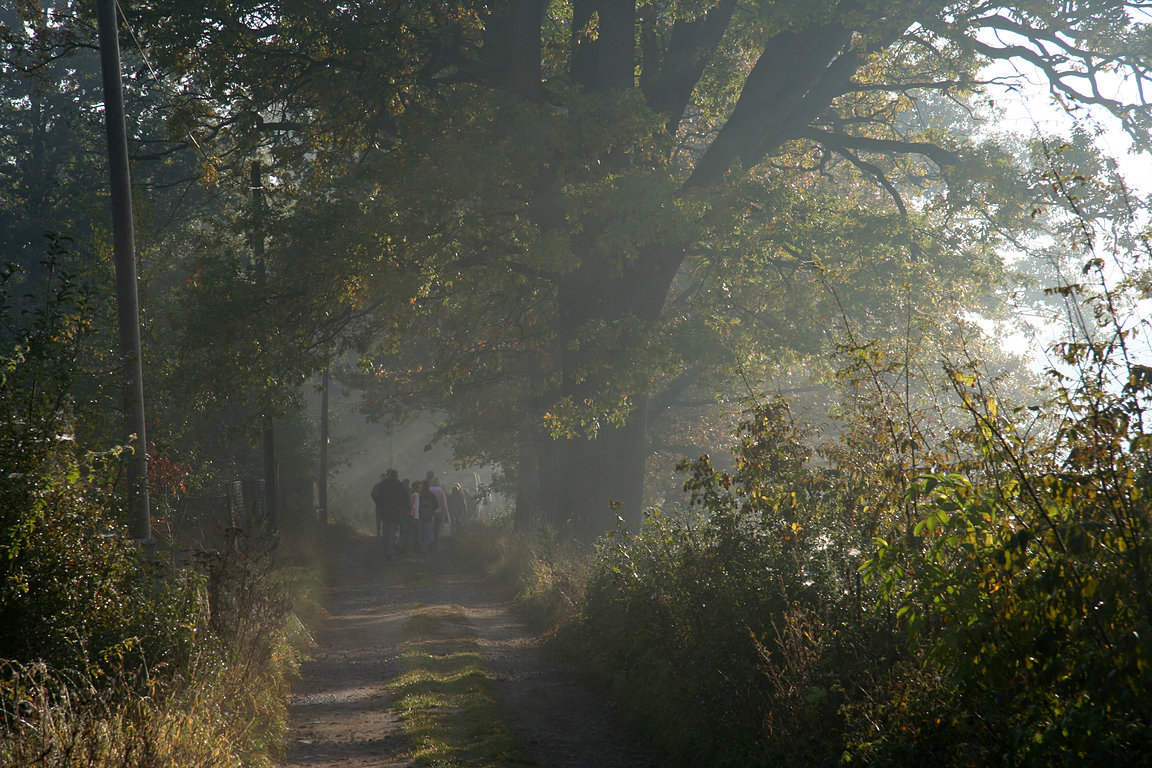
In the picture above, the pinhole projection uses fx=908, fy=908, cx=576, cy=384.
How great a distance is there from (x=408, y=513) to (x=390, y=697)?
13968 mm

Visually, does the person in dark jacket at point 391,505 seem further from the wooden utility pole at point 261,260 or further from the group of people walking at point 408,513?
the wooden utility pole at point 261,260

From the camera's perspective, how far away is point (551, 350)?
21.6m

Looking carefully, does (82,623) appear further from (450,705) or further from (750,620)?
(750,620)

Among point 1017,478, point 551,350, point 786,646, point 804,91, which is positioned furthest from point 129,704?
point 551,350

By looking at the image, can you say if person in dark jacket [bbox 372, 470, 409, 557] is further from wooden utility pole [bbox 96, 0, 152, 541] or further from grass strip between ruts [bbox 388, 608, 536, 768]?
wooden utility pole [bbox 96, 0, 152, 541]

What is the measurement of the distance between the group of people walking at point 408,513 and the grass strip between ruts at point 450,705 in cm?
996

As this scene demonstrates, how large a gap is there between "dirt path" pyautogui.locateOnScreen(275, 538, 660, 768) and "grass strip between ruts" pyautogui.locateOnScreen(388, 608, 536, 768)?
0.47ft

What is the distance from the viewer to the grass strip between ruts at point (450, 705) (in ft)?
22.8

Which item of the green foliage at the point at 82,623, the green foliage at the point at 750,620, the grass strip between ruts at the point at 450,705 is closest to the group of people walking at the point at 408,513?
the grass strip between ruts at the point at 450,705

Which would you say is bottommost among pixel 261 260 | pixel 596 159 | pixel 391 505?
pixel 391 505

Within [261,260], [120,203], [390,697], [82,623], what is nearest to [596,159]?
[261,260]

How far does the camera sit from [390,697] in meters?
8.94

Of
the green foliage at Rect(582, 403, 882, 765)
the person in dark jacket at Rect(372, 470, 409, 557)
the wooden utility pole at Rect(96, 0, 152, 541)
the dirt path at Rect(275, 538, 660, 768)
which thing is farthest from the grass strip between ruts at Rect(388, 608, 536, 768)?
the person in dark jacket at Rect(372, 470, 409, 557)

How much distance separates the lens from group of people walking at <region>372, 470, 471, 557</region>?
22172 mm
